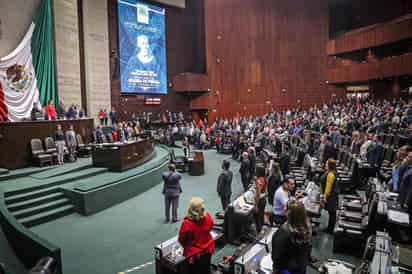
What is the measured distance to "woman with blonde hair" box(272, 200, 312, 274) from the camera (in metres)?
2.84

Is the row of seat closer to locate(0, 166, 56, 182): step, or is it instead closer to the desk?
locate(0, 166, 56, 182): step

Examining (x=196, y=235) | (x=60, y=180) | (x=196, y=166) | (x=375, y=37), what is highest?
(x=375, y=37)

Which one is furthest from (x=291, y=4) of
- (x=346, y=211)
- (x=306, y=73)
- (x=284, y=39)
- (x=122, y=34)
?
(x=346, y=211)

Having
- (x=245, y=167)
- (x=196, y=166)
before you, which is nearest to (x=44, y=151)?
(x=196, y=166)

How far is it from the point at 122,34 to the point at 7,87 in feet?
32.8

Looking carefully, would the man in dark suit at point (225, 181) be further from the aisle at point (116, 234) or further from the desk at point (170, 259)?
the desk at point (170, 259)

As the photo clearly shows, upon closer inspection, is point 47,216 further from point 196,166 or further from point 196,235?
point 196,166

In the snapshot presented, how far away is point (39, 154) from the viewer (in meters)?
10.4

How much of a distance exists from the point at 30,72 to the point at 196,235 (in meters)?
12.6

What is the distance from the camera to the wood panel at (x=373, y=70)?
70.8 feet

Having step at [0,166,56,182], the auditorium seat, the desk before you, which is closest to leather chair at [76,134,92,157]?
the auditorium seat

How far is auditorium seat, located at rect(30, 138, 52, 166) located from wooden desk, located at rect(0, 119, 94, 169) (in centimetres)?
15

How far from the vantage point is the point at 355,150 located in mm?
10227

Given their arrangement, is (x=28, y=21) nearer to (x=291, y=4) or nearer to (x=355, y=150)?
(x=355, y=150)
